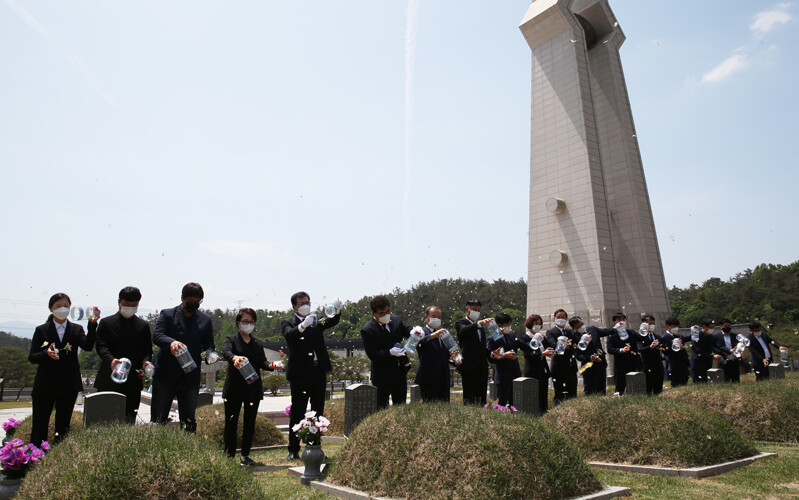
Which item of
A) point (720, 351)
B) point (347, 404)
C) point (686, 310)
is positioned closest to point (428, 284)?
point (686, 310)

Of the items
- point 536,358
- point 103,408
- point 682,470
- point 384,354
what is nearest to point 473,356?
point 384,354

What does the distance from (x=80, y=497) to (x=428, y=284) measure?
321ft

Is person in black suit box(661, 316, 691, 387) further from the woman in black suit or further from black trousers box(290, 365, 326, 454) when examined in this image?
the woman in black suit

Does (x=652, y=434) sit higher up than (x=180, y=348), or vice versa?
(x=180, y=348)

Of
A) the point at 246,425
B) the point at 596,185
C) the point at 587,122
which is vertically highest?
the point at 587,122

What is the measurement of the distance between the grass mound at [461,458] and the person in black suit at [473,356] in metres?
2.72

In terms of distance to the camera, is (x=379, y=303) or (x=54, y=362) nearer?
(x=54, y=362)

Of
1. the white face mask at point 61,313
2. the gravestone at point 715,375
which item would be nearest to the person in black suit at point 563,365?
the gravestone at point 715,375

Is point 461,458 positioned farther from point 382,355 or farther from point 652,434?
point 652,434

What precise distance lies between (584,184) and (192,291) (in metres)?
22.1

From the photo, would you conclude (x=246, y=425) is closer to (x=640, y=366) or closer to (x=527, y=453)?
(x=527, y=453)

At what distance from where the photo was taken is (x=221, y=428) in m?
8.66

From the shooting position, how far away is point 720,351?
45.0ft

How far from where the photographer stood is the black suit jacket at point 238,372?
22.2ft
